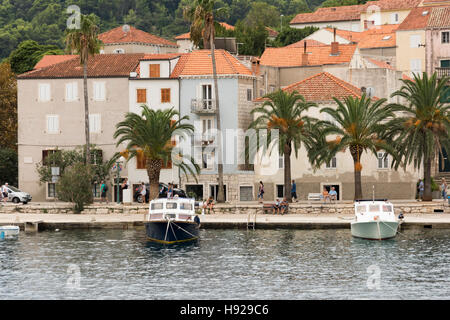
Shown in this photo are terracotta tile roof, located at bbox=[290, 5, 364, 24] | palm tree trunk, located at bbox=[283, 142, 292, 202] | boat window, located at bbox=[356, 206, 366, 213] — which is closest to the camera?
boat window, located at bbox=[356, 206, 366, 213]

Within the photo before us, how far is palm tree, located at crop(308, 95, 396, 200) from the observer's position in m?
76.4

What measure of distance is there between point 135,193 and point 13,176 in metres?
16.6

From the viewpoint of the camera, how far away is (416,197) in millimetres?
83688

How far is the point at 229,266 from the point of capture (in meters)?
56.8

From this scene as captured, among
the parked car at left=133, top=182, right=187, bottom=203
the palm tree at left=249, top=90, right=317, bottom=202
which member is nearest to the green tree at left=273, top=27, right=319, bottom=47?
the parked car at left=133, top=182, right=187, bottom=203

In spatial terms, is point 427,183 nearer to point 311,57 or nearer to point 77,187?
point 77,187

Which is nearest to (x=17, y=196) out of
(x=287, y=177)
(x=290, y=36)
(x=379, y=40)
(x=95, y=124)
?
(x=95, y=124)

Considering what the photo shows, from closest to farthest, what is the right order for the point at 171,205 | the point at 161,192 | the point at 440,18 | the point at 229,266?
the point at 229,266 < the point at 171,205 < the point at 161,192 < the point at 440,18

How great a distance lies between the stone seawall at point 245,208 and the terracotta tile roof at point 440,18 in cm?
3656

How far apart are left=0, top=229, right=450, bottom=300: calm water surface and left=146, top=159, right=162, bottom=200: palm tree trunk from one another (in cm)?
710

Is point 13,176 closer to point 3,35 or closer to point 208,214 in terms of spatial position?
point 208,214

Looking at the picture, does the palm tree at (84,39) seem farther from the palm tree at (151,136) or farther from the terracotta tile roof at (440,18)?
the terracotta tile roof at (440,18)

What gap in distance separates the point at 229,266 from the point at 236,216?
19245 mm

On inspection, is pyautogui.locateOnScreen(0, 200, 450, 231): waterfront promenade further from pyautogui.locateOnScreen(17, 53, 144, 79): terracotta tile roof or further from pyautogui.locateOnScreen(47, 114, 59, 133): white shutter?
pyautogui.locateOnScreen(17, 53, 144, 79): terracotta tile roof
